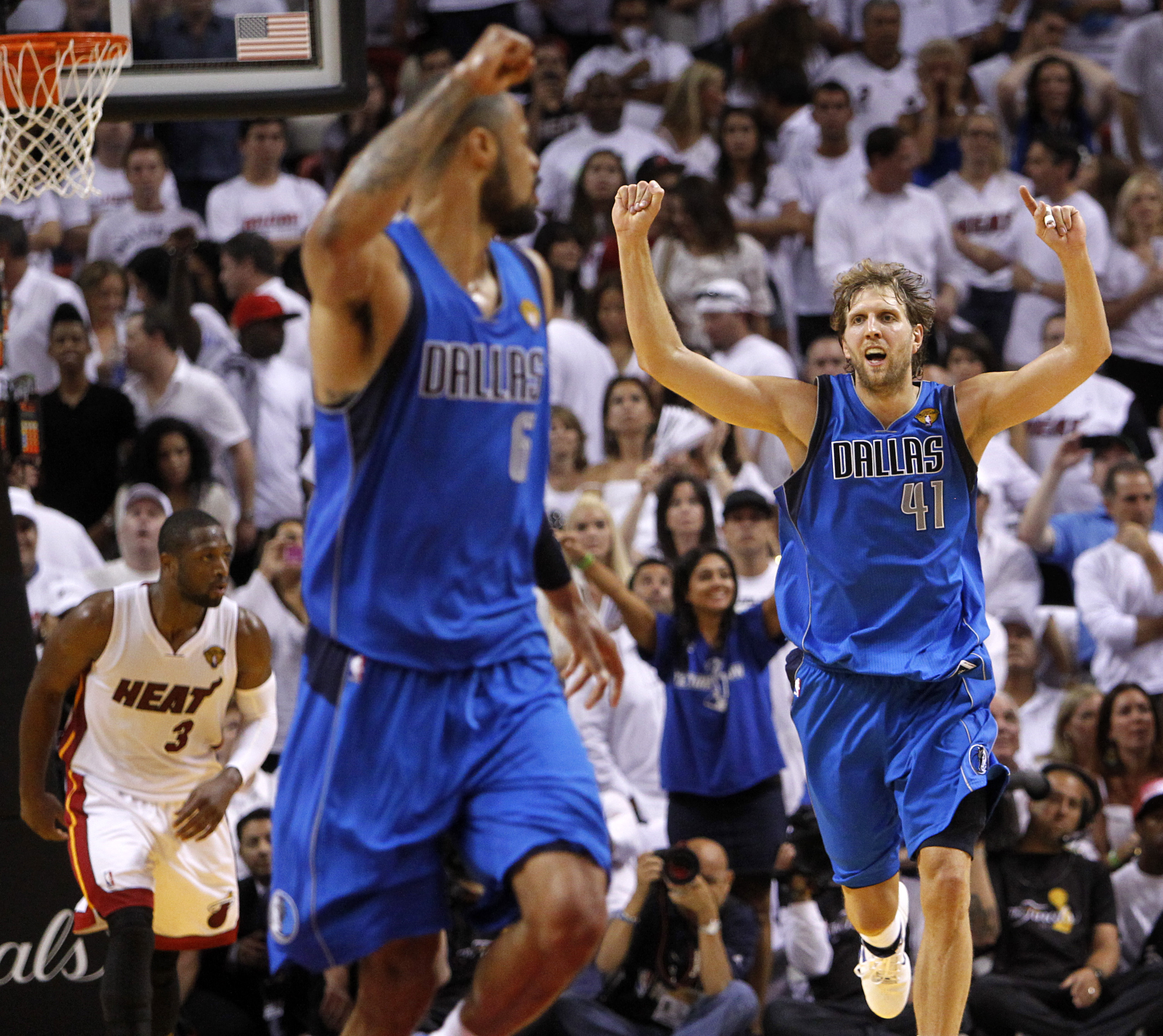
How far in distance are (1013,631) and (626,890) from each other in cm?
283

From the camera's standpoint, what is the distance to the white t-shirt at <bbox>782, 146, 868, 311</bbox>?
12.0 meters

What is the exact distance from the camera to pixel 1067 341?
5039mm

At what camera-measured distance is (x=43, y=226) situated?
1141 centimetres

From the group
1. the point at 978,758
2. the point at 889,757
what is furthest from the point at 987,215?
the point at 978,758

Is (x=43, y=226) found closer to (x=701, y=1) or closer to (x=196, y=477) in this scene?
(x=196, y=477)

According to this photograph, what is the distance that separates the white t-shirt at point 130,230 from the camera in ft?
37.0

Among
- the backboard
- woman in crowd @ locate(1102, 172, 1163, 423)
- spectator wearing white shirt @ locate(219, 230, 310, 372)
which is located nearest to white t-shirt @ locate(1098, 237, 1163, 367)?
woman in crowd @ locate(1102, 172, 1163, 423)

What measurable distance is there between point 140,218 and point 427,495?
7726mm

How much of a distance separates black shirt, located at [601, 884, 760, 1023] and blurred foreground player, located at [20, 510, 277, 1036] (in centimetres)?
199

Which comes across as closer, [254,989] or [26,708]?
[26,708]

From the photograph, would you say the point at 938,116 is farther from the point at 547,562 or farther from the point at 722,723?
the point at 547,562

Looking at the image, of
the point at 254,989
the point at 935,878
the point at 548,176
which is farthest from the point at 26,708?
the point at 548,176

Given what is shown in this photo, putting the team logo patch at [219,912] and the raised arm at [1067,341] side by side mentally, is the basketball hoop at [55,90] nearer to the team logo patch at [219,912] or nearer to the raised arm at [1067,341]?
the team logo patch at [219,912]

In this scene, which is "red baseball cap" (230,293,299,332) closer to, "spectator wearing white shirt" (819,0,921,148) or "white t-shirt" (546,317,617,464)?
"white t-shirt" (546,317,617,464)
